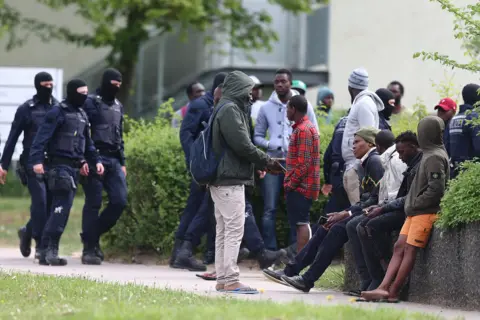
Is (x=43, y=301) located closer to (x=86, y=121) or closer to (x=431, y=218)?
(x=431, y=218)

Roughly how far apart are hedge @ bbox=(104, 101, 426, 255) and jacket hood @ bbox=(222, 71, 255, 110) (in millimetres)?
3329

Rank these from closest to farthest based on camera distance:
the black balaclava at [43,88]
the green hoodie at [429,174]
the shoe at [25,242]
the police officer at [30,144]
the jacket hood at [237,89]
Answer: the green hoodie at [429,174], the jacket hood at [237,89], the police officer at [30,144], the black balaclava at [43,88], the shoe at [25,242]

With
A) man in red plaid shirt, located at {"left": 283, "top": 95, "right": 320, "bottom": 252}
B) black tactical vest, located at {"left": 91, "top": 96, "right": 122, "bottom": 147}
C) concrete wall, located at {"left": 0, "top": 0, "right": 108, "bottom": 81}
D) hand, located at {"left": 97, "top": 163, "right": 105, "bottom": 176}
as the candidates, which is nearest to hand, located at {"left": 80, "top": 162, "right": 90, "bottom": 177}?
hand, located at {"left": 97, "top": 163, "right": 105, "bottom": 176}

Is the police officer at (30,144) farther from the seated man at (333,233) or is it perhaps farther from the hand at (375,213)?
the hand at (375,213)

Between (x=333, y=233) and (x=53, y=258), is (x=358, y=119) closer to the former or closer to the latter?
(x=333, y=233)

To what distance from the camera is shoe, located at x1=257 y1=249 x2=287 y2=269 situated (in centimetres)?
1245

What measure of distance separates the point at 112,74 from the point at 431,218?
5240 millimetres

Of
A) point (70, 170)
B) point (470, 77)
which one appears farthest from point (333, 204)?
point (470, 77)

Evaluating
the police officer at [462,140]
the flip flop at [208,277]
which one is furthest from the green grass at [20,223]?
the police officer at [462,140]

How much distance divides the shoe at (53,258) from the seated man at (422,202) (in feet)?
15.4

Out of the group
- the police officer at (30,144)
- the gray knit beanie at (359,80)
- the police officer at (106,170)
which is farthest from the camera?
the police officer at (30,144)

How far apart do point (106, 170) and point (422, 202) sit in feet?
16.4

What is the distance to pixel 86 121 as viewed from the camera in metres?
13.1

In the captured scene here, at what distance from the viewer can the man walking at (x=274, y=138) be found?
12.8 metres
